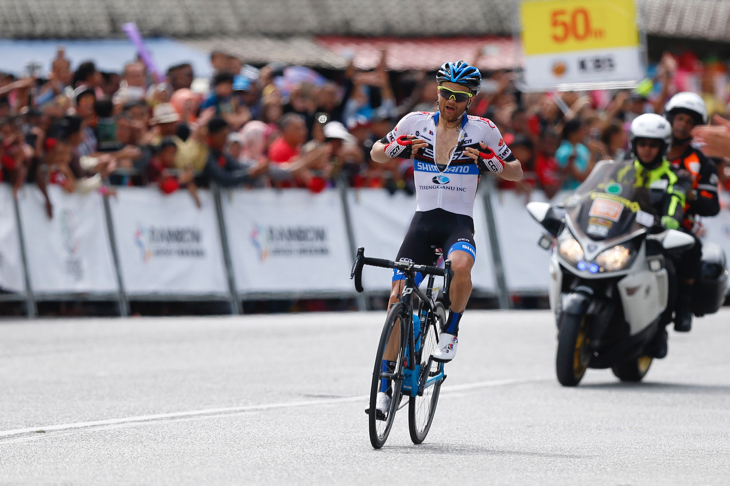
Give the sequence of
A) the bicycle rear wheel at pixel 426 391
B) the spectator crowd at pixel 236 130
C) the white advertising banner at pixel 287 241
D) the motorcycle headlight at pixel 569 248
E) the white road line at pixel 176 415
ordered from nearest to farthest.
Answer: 1. the bicycle rear wheel at pixel 426 391
2. the white road line at pixel 176 415
3. the motorcycle headlight at pixel 569 248
4. the spectator crowd at pixel 236 130
5. the white advertising banner at pixel 287 241

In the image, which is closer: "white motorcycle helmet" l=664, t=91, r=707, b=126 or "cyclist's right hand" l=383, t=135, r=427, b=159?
"cyclist's right hand" l=383, t=135, r=427, b=159

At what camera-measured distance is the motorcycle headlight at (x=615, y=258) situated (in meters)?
10.8

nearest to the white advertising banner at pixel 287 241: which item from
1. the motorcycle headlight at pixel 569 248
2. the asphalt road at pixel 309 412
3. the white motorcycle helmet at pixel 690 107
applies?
the asphalt road at pixel 309 412

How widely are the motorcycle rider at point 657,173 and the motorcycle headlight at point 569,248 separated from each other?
69cm

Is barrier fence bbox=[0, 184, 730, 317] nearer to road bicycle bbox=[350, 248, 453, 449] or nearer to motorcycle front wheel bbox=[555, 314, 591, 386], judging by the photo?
motorcycle front wheel bbox=[555, 314, 591, 386]

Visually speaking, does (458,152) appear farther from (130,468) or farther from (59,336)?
(59,336)

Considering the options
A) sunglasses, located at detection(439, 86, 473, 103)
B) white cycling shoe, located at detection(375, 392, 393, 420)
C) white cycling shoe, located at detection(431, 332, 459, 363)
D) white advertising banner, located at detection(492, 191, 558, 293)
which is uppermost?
sunglasses, located at detection(439, 86, 473, 103)

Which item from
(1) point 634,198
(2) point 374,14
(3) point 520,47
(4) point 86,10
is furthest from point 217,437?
(2) point 374,14

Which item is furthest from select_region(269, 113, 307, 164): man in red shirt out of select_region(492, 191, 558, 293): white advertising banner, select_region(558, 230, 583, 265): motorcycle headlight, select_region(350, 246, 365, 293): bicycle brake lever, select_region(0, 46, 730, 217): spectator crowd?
select_region(350, 246, 365, 293): bicycle brake lever

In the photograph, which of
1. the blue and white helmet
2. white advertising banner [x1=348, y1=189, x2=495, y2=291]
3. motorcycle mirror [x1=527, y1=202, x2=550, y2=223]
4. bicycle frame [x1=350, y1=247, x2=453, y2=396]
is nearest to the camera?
bicycle frame [x1=350, y1=247, x2=453, y2=396]

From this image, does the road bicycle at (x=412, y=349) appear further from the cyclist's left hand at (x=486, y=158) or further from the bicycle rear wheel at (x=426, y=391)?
the cyclist's left hand at (x=486, y=158)

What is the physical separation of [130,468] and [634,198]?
5.82m

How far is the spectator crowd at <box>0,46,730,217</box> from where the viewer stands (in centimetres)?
1519

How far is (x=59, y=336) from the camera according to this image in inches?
533
